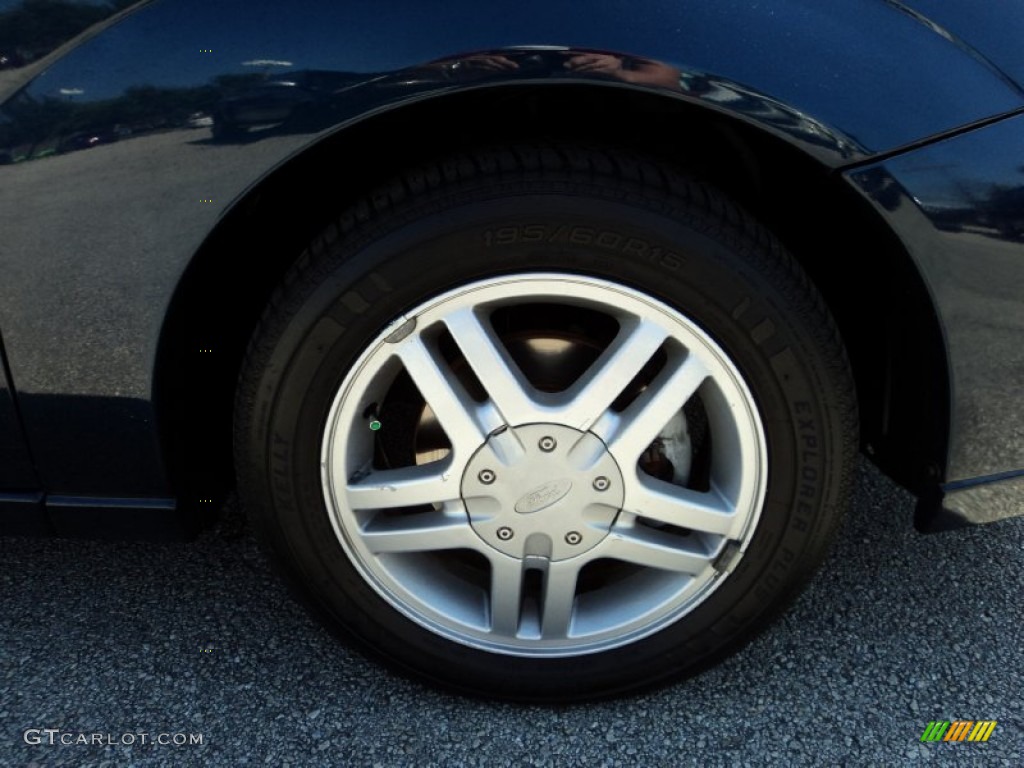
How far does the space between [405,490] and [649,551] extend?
46 cm

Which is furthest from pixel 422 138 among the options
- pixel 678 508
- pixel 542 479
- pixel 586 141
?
pixel 678 508

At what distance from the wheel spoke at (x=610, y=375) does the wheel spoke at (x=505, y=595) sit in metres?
0.31

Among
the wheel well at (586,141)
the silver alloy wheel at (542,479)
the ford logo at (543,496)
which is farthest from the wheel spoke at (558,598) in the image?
the wheel well at (586,141)

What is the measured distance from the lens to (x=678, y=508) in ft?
5.33

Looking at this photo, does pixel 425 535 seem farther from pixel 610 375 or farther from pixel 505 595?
pixel 610 375

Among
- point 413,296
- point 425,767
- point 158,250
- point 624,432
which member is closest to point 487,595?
point 425,767

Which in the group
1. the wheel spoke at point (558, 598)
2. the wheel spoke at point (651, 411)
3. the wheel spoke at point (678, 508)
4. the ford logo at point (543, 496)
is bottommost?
the wheel spoke at point (558, 598)

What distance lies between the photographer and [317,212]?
1.65 meters

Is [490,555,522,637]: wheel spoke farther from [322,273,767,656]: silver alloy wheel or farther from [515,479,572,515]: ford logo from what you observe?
[515,479,572,515]: ford logo

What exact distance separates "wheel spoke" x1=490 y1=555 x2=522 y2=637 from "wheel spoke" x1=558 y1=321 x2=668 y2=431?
308 millimetres

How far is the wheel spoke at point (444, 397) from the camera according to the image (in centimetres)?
153

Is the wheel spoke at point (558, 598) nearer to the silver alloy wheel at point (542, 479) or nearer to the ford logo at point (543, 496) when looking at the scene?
the silver alloy wheel at point (542, 479)

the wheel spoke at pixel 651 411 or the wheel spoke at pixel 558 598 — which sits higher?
the wheel spoke at pixel 651 411

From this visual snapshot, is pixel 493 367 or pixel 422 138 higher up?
pixel 422 138
